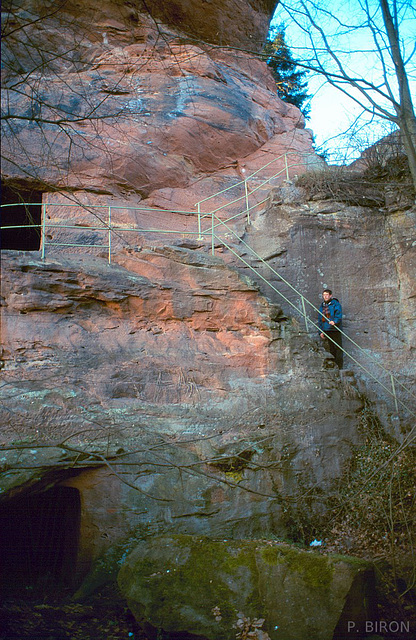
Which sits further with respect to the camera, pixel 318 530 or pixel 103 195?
pixel 103 195

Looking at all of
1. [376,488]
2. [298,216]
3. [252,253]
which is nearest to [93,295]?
[252,253]

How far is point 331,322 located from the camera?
10672 millimetres

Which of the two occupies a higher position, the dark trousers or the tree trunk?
the tree trunk

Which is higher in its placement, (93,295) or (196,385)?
(93,295)

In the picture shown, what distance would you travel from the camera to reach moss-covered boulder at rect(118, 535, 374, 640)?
6.53 metres

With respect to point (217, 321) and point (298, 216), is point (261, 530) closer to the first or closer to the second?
point (217, 321)

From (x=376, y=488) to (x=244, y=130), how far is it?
9153 mm

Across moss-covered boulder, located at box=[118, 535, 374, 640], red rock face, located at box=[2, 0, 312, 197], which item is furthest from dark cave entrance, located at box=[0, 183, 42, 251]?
moss-covered boulder, located at box=[118, 535, 374, 640]

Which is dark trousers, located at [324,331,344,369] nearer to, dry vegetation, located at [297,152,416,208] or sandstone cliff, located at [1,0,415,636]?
sandstone cliff, located at [1,0,415,636]

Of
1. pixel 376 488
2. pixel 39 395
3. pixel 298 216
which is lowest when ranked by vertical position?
pixel 376 488

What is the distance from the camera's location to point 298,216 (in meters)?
11.7

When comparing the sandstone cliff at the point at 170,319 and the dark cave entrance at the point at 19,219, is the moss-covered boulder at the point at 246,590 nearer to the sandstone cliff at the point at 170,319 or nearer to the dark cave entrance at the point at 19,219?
the sandstone cliff at the point at 170,319

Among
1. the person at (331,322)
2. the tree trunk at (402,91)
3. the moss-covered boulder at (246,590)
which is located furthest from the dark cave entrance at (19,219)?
the moss-covered boulder at (246,590)

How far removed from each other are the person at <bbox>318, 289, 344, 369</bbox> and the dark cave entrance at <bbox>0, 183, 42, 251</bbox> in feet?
20.4
